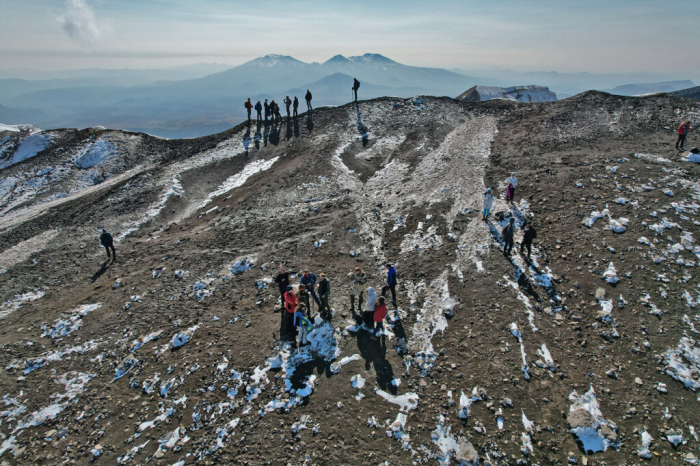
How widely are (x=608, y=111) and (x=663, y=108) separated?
3.63m

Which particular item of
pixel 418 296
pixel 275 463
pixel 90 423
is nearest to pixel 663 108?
pixel 418 296

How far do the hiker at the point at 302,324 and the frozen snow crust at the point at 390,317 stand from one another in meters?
0.36

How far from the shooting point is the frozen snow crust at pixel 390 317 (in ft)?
29.5

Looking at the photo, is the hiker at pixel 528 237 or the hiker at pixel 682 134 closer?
the hiker at pixel 528 237

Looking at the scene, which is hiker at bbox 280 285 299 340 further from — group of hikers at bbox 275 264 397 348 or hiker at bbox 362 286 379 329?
hiker at bbox 362 286 379 329

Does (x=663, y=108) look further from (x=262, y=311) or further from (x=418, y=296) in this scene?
(x=262, y=311)

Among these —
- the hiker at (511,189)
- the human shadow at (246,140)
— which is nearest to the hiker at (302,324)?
the hiker at (511,189)

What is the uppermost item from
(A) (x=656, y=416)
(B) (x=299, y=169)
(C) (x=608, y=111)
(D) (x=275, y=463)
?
(C) (x=608, y=111)

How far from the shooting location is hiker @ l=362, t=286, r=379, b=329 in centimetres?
1186

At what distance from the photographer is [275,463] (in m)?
8.44

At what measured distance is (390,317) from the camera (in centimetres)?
1298

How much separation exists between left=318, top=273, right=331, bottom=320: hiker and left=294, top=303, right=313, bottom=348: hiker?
3.75ft

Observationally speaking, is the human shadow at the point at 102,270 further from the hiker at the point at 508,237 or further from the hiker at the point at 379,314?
the hiker at the point at 508,237

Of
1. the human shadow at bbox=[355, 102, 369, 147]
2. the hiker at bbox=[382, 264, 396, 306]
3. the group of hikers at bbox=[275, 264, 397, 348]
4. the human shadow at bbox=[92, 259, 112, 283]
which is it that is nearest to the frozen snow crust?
the human shadow at bbox=[92, 259, 112, 283]
